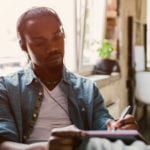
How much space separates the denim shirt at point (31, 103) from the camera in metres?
1.56

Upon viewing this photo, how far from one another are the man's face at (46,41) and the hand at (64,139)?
62cm

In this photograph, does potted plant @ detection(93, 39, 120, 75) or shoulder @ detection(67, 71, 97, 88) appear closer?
shoulder @ detection(67, 71, 97, 88)

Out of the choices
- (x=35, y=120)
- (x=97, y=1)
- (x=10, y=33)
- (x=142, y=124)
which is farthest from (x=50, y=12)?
(x=142, y=124)

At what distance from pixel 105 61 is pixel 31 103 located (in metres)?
2.67

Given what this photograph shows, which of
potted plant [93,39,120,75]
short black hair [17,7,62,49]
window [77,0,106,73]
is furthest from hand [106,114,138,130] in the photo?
potted plant [93,39,120,75]

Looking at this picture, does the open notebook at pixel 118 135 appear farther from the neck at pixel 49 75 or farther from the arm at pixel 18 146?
the neck at pixel 49 75

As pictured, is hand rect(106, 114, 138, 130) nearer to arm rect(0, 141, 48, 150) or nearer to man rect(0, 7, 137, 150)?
man rect(0, 7, 137, 150)

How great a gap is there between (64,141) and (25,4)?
207cm

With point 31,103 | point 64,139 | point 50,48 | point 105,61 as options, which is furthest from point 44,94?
point 105,61

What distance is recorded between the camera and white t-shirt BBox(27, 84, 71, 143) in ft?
5.33

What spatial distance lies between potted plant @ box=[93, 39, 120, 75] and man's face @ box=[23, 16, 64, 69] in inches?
99.1

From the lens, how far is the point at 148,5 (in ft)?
20.5

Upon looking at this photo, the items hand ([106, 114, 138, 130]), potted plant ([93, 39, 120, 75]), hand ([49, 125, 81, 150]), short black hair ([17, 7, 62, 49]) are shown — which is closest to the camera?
hand ([49, 125, 81, 150])

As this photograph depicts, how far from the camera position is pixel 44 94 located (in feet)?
5.53
